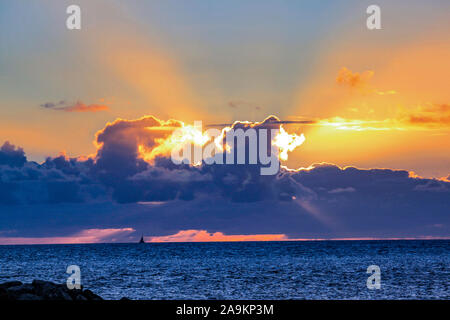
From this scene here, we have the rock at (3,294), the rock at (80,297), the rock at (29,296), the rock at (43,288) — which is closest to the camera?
the rock at (3,294)

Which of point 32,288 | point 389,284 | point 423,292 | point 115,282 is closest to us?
point 32,288

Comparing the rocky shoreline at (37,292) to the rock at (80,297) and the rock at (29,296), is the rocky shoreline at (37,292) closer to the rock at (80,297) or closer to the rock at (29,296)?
the rock at (29,296)

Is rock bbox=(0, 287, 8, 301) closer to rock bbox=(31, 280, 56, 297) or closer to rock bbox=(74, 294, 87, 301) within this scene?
rock bbox=(31, 280, 56, 297)

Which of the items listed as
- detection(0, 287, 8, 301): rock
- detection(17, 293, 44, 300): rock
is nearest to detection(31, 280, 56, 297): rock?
detection(17, 293, 44, 300): rock

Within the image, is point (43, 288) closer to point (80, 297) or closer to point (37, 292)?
point (37, 292)

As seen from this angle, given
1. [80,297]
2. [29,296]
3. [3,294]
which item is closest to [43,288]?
[29,296]

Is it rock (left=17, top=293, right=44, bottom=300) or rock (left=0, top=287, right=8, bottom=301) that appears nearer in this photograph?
rock (left=0, top=287, right=8, bottom=301)

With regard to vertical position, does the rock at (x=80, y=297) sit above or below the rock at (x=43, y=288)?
below

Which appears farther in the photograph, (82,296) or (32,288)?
(82,296)

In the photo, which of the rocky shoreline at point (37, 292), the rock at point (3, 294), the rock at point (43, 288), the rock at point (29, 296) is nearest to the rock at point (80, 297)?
the rocky shoreline at point (37, 292)
